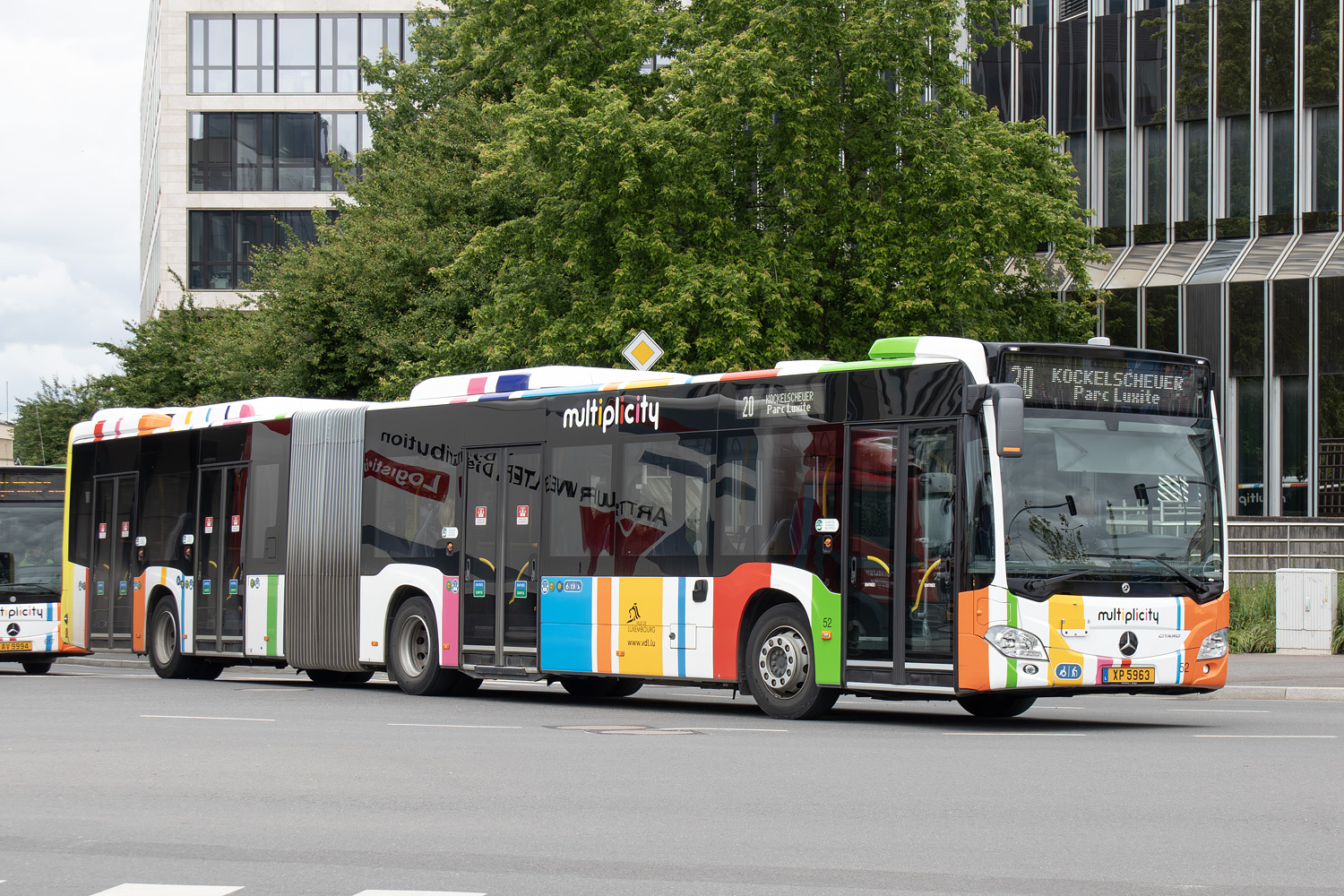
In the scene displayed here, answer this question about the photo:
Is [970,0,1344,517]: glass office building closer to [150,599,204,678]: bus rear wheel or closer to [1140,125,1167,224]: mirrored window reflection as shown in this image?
[1140,125,1167,224]: mirrored window reflection

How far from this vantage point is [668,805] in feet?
28.9

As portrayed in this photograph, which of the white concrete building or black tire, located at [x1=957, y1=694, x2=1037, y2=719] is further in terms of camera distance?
the white concrete building

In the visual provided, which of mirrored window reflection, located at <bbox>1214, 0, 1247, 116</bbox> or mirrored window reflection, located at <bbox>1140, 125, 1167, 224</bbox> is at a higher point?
mirrored window reflection, located at <bbox>1214, 0, 1247, 116</bbox>

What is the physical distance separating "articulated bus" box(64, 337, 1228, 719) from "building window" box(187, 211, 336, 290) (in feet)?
141

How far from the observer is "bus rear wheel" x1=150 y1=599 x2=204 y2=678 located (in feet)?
71.5

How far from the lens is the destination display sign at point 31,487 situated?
85.0ft

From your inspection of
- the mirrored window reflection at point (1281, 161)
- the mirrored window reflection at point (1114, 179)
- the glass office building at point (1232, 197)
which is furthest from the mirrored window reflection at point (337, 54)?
the mirrored window reflection at point (1281, 161)

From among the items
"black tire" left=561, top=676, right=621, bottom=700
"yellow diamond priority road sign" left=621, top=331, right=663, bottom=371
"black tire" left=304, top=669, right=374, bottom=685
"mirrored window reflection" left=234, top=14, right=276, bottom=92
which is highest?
"mirrored window reflection" left=234, top=14, right=276, bottom=92

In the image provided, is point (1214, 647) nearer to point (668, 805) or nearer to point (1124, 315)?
point (668, 805)

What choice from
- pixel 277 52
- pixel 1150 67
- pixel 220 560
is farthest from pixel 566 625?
pixel 277 52

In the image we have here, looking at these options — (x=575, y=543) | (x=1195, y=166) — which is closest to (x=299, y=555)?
(x=575, y=543)

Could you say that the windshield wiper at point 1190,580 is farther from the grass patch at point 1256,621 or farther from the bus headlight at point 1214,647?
the grass patch at point 1256,621

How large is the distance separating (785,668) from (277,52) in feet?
170

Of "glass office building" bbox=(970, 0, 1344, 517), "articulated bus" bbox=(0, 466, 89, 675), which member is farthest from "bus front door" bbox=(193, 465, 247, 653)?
"glass office building" bbox=(970, 0, 1344, 517)
